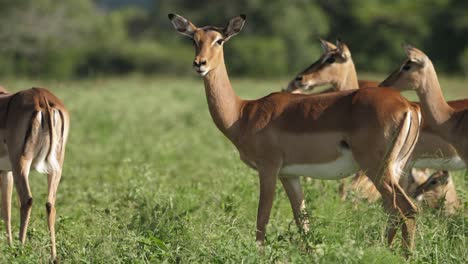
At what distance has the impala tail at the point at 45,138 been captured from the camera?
6.62 metres

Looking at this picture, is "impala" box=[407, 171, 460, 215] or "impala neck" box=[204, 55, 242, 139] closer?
"impala neck" box=[204, 55, 242, 139]

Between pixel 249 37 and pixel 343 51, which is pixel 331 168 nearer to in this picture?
pixel 343 51

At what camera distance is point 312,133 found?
22.0ft

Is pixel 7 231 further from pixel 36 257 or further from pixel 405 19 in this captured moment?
pixel 405 19

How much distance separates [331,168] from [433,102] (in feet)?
3.73

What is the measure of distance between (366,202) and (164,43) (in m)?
41.1

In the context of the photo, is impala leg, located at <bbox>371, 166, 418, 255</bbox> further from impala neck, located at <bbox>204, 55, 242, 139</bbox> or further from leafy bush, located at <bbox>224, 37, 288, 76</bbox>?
leafy bush, located at <bbox>224, 37, 288, 76</bbox>

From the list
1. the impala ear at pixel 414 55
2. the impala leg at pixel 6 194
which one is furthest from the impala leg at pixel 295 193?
the impala leg at pixel 6 194

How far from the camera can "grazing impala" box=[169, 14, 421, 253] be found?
6.52 m

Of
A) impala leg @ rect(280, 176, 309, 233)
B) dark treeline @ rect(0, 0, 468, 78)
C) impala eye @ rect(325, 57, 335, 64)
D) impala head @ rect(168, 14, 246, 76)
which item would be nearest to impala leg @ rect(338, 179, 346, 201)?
impala leg @ rect(280, 176, 309, 233)

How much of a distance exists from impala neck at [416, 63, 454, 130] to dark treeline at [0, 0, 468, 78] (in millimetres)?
33346

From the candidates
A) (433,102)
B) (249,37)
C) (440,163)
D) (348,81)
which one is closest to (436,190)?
(440,163)

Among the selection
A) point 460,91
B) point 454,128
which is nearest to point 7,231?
point 454,128

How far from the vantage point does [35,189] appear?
31.6 ft
